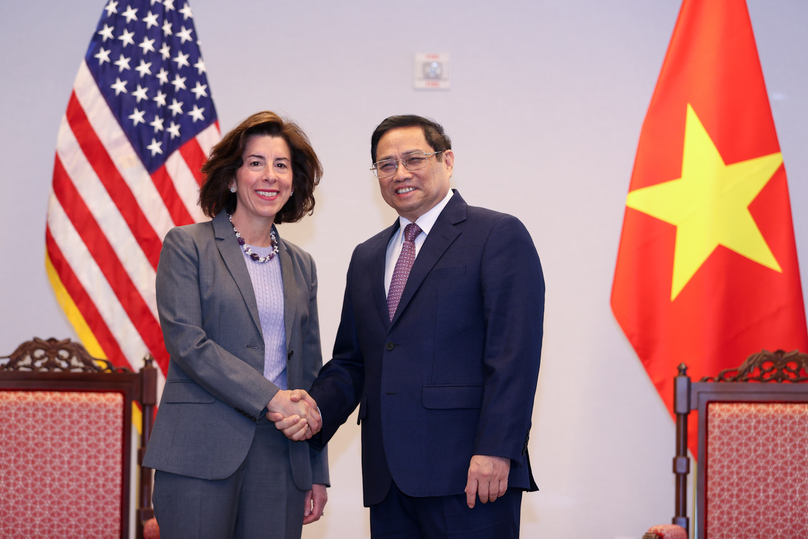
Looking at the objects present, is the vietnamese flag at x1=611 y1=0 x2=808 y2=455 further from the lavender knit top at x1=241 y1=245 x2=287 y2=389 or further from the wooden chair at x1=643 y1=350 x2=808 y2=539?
the lavender knit top at x1=241 y1=245 x2=287 y2=389

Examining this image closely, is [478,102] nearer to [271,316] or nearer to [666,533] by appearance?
[271,316]

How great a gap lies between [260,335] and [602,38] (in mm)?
2546

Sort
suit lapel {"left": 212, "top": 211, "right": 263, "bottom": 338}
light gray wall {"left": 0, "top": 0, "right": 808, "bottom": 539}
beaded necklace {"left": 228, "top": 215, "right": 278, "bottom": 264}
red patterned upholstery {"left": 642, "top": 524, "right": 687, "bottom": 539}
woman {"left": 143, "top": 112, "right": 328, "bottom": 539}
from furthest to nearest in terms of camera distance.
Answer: light gray wall {"left": 0, "top": 0, "right": 808, "bottom": 539}
red patterned upholstery {"left": 642, "top": 524, "right": 687, "bottom": 539}
beaded necklace {"left": 228, "top": 215, "right": 278, "bottom": 264}
suit lapel {"left": 212, "top": 211, "right": 263, "bottom": 338}
woman {"left": 143, "top": 112, "right": 328, "bottom": 539}

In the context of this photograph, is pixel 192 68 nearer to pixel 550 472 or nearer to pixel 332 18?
pixel 332 18

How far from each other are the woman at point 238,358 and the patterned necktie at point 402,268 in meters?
0.32

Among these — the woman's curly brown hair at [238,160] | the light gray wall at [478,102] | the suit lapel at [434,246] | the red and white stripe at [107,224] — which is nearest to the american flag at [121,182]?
the red and white stripe at [107,224]

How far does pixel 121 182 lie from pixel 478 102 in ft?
6.06

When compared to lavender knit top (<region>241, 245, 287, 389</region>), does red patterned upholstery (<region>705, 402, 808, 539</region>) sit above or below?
below

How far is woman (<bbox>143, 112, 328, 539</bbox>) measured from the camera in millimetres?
1859

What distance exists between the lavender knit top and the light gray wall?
1415 mm

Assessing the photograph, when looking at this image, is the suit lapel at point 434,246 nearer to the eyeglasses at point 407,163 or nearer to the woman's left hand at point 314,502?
the eyeglasses at point 407,163

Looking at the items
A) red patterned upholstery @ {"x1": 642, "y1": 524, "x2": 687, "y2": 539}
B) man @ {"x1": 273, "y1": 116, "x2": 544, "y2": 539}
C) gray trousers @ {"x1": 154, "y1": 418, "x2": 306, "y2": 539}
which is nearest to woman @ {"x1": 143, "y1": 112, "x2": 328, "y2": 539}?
gray trousers @ {"x1": 154, "y1": 418, "x2": 306, "y2": 539}

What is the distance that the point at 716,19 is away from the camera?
3.21m

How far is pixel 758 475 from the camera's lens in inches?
97.3
